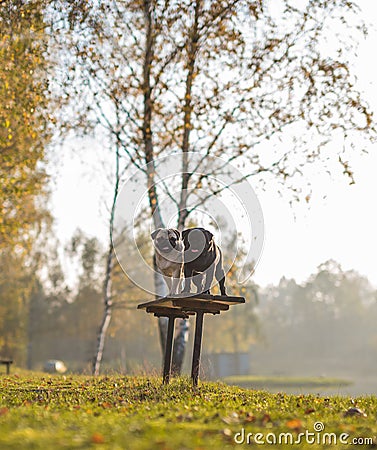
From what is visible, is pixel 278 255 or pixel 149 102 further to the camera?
pixel 278 255

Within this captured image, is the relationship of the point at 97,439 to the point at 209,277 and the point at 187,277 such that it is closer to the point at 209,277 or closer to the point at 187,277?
the point at 187,277

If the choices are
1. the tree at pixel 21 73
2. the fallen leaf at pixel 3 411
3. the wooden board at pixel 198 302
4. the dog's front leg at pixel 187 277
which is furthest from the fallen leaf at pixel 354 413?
the tree at pixel 21 73

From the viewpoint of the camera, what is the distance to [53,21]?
13.9 metres

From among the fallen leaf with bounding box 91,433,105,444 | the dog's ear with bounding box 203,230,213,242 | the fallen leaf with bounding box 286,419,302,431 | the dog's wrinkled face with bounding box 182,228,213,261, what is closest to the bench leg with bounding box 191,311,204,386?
the dog's wrinkled face with bounding box 182,228,213,261

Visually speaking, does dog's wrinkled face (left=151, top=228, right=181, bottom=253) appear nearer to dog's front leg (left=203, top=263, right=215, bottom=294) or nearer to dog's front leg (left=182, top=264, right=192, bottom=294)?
dog's front leg (left=182, top=264, right=192, bottom=294)

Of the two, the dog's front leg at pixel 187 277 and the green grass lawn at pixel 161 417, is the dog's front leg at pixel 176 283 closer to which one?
the dog's front leg at pixel 187 277

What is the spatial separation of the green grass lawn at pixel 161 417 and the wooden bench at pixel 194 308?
46cm

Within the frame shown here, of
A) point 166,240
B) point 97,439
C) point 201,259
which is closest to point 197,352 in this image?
point 201,259

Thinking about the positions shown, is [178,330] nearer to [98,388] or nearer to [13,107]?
[98,388]

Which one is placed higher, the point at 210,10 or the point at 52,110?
the point at 210,10

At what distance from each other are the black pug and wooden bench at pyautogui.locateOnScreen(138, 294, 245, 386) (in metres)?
0.24

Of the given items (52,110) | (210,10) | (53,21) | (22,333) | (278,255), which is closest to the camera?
(53,21)

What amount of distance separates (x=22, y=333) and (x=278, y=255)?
81.9 ft

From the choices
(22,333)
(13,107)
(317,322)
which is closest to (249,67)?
(13,107)
